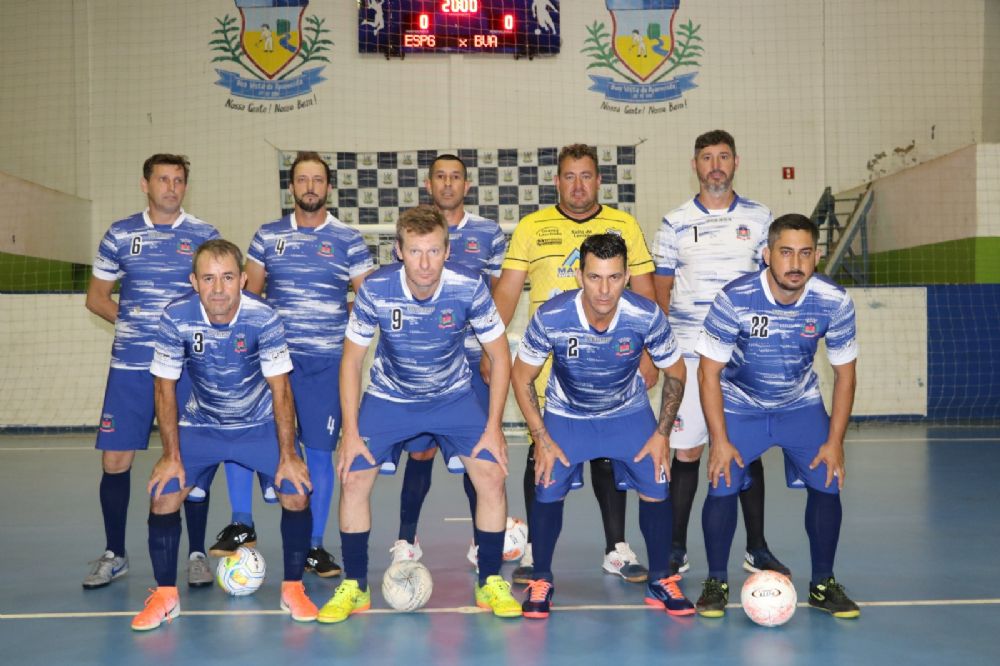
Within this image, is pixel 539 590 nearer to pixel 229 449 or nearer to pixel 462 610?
pixel 462 610

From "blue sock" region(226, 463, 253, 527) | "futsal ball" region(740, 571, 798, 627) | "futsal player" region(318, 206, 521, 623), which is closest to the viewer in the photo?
"futsal ball" region(740, 571, 798, 627)

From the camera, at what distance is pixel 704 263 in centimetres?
512

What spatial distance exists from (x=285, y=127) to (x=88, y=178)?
108 inches

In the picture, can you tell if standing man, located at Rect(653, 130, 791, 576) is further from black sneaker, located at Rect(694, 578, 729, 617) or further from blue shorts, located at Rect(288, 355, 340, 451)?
blue shorts, located at Rect(288, 355, 340, 451)

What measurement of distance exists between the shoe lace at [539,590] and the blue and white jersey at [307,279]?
1657 mm

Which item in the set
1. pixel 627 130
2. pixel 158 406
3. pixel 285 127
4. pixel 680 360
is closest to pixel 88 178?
pixel 285 127

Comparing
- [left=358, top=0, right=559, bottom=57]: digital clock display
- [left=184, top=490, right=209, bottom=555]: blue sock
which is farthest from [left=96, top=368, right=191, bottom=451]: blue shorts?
[left=358, top=0, right=559, bottom=57]: digital clock display

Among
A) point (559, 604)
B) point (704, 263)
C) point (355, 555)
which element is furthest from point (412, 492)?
point (704, 263)

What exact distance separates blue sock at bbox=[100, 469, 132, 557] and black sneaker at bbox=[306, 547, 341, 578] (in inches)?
36.5

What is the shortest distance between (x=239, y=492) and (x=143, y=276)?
3.94 ft

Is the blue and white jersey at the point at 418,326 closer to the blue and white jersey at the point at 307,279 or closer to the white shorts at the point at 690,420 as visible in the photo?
the blue and white jersey at the point at 307,279

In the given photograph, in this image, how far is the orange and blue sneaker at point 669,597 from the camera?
4.30 meters

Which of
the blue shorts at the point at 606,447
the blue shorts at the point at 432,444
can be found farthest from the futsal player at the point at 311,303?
the blue shorts at the point at 606,447

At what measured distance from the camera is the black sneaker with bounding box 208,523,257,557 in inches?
203
